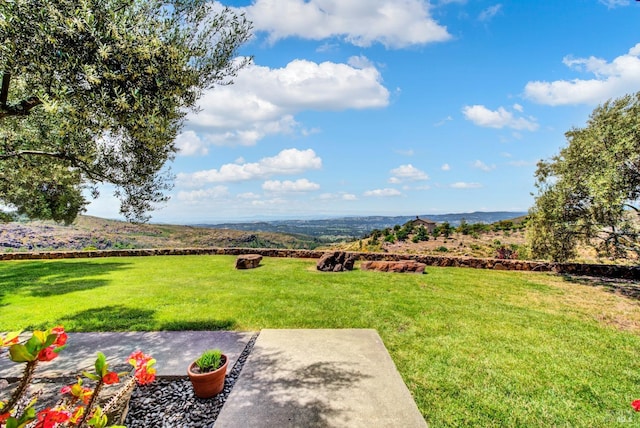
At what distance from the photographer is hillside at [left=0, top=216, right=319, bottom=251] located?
23062 mm

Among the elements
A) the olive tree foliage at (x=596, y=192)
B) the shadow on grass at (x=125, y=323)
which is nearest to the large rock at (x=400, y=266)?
the olive tree foliage at (x=596, y=192)

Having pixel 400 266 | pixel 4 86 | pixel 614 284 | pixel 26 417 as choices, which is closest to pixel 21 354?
pixel 26 417

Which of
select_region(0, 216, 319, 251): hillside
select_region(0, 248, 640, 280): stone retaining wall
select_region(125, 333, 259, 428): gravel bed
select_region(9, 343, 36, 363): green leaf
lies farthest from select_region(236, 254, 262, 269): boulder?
select_region(9, 343, 36, 363): green leaf

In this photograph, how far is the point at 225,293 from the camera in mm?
11289

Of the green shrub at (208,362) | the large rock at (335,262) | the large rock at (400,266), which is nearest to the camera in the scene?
the green shrub at (208,362)

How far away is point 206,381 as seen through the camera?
15.7 ft

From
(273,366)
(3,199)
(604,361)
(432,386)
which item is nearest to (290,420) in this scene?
(273,366)

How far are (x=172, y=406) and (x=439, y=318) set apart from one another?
23.6 ft

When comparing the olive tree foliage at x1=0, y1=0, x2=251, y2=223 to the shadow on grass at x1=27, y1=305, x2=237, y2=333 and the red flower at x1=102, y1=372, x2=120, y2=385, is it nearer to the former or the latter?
the shadow on grass at x1=27, y1=305, x2=237, y2=333

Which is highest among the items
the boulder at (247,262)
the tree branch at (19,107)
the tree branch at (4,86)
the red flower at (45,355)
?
the tree branch at (4,86)

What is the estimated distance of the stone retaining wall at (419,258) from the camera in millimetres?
15523

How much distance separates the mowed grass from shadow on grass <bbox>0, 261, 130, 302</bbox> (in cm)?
8

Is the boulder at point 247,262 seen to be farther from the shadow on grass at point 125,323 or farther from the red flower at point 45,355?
the red flower at point 45,355

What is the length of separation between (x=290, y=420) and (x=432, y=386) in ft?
8.88
